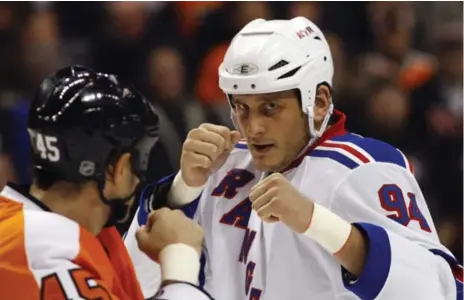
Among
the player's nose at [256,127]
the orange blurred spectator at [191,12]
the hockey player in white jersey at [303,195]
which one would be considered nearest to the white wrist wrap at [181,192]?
the hockey player in white jersey at [303,195]

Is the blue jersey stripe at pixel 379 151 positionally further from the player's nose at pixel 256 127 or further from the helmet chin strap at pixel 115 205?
the helmet chin strap at pixel 115 205

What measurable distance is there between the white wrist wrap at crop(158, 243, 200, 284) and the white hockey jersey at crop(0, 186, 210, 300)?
0.02 meters

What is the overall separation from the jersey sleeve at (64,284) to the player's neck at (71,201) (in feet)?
0.46

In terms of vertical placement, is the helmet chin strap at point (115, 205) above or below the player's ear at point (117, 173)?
below

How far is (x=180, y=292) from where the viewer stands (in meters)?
2.03

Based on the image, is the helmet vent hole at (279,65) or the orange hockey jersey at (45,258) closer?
the orange hockey jersey at (45,258)

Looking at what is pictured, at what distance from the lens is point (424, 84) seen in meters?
5.39

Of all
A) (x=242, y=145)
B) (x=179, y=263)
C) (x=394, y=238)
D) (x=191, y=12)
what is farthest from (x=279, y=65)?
(x=191, y=12)

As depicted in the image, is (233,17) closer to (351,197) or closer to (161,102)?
(161,102)

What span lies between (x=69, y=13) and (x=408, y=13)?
73.7 inches

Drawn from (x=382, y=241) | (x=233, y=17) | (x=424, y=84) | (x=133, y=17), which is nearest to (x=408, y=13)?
(x=424, y=84)

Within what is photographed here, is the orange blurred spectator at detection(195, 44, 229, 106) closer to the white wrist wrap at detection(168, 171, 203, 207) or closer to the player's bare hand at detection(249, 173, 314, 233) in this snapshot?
the white wrist wrap at detection(168, 171, 203, 207)

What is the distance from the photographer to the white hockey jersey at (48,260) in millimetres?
1930

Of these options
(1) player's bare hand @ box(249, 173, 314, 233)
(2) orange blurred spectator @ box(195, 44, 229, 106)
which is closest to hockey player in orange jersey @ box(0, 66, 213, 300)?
Answer: (1) player's bare hand @ box(249, 173, 314, 233)
